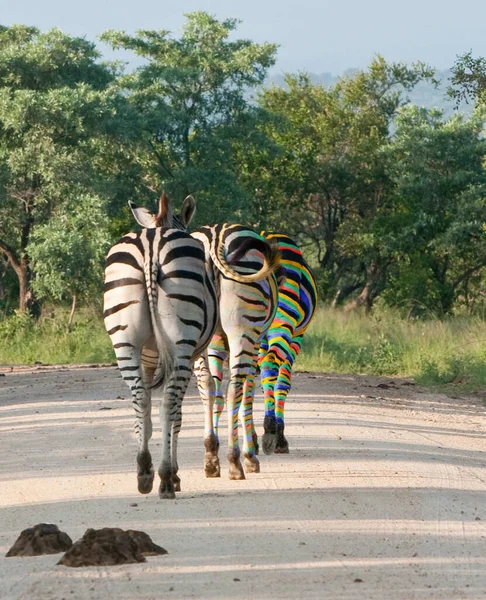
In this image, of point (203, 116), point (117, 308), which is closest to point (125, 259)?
point (117, 308)

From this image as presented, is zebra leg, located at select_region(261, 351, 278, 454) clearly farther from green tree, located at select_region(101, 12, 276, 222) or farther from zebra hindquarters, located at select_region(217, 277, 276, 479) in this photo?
green tree, located at select_region(101, 12, 276, 222)

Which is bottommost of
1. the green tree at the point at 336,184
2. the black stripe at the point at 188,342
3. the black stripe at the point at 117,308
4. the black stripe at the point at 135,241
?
the black stripe at the point at 188,342

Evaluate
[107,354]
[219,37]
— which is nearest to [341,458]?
[107,354]

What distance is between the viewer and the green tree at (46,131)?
81.1 ft

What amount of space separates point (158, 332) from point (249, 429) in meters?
1.58

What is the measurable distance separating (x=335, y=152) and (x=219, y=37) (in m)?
4.84

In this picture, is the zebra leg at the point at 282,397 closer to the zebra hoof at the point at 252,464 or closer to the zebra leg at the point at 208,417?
the zebra hoof at the point at 252,464

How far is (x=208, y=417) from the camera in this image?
9859mm

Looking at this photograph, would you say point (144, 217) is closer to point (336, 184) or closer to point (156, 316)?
point (156, 316)

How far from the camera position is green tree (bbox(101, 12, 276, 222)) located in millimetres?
28562

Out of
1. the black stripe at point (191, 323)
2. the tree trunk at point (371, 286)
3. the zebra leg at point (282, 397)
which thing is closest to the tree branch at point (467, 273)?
the tree trunk at point (371, 286)

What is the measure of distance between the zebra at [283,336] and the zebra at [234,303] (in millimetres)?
1033

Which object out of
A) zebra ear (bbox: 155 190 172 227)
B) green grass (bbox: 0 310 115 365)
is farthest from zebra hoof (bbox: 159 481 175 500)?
green grass (bbox: 0 310 115 365)

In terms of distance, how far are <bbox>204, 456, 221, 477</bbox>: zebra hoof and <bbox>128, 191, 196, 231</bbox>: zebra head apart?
68.4 inches
